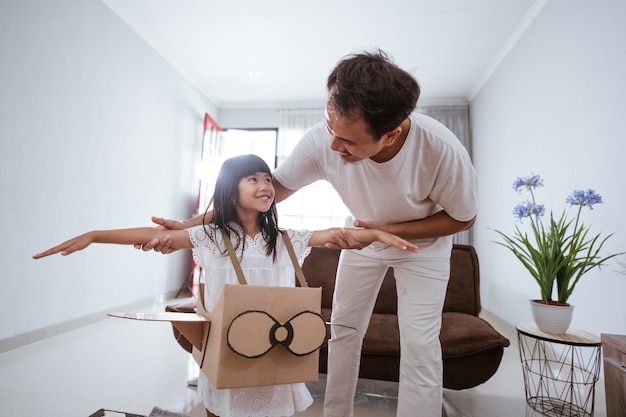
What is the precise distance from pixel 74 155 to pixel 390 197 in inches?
104

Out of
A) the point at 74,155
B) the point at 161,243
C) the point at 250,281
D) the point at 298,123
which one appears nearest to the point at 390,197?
the point at 250,281

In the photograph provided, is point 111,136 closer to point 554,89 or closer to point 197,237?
point 197,237

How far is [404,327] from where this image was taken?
1114 millimetres

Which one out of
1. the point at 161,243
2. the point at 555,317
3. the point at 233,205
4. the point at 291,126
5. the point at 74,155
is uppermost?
the point at 291,126

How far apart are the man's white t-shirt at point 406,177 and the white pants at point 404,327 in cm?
6

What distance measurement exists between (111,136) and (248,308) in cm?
295

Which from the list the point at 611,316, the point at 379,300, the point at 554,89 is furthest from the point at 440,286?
the point at 554,89

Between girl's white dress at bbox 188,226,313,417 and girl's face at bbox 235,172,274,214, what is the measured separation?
11 cm

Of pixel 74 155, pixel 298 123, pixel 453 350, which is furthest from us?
pixel 298 123

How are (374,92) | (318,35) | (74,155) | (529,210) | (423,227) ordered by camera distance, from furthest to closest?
(318,35), (74,155), (529,210), (423,227), (374,92)

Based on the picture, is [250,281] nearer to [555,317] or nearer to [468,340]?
[468,340]

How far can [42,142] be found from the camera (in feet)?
8.11

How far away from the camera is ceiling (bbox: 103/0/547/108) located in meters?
3.14

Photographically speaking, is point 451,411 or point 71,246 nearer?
point 71,246
